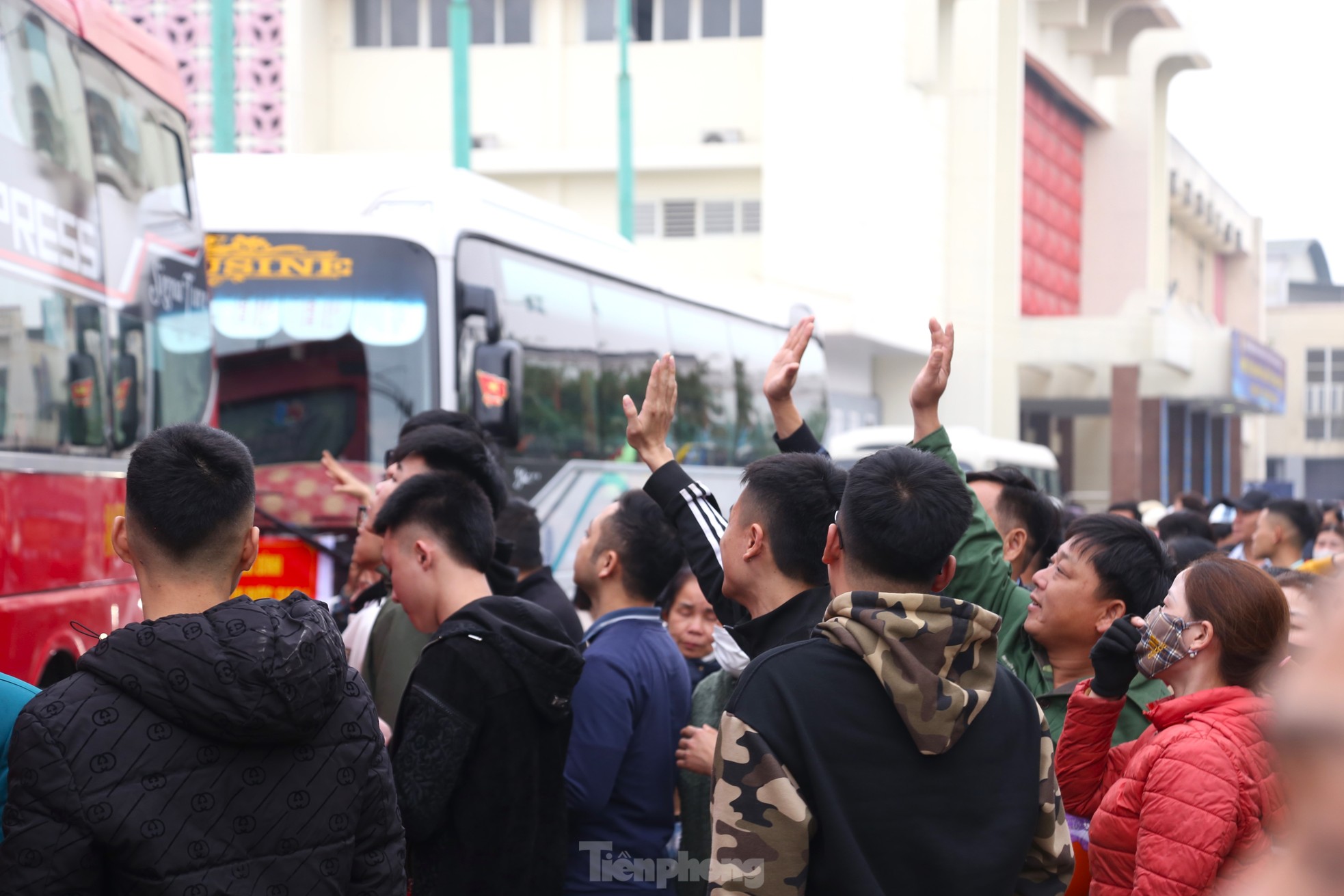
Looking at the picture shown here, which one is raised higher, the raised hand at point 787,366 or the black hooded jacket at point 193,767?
the raised hand at point 787,366

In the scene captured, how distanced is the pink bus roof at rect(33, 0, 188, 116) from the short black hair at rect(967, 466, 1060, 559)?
168 inches

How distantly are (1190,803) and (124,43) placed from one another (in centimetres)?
595

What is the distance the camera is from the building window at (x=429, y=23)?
3123 cm

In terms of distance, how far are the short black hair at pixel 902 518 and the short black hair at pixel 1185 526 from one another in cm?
585

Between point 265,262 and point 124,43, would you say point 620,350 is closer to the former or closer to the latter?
point 265,262

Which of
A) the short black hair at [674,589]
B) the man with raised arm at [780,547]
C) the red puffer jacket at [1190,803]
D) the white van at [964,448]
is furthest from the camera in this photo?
the white van at [964,448]

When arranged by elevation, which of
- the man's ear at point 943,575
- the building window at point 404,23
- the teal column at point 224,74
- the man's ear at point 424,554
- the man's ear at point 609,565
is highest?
the building window at point 404,23

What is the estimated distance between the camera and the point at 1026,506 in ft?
15.6

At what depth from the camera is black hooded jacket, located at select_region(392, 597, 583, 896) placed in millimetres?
3342

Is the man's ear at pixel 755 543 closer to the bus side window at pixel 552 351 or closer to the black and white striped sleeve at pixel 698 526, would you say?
the black and white striped sleeve at pixel 698 526

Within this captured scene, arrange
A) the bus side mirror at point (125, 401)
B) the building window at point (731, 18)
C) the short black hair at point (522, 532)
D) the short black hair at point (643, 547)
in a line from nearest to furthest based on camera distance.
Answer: the short black hair at point (643, 547) → the short black hair at point (522, 532) → the bus side mirror at point (125, 401) → the building window at point (731, 18)

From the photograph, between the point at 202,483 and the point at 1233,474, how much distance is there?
5553 cm

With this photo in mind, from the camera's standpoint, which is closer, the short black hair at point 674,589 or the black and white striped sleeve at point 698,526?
the black and white striped sleeve at point 698,526

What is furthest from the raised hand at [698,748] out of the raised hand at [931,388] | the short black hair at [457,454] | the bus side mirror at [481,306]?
the bus side mirror at [481,306]
